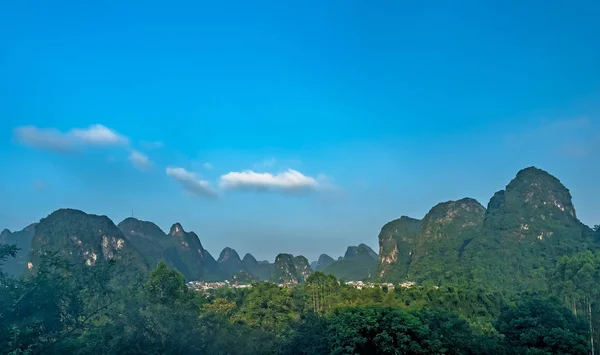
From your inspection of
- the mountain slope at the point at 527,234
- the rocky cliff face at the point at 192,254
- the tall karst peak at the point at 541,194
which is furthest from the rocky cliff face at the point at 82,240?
the tall karst peak at the point at 541,194

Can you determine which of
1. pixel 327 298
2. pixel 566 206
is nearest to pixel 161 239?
pixel 327 298

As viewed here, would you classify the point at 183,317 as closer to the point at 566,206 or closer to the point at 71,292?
the point at 71,292

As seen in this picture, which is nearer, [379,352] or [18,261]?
[379,352]

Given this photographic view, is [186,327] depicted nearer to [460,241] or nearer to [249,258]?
[460,241]

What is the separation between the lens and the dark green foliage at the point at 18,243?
5569 cm

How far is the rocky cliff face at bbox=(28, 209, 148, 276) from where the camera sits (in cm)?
4312

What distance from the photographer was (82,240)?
45094mm

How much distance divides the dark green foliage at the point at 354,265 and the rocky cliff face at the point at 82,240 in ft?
139

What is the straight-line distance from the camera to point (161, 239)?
72.9 metres

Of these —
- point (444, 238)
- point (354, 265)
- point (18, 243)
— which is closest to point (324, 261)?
point (354, 265)

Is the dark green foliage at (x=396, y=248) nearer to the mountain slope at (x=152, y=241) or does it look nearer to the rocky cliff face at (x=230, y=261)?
the mountain slope at (x=152, y=241)

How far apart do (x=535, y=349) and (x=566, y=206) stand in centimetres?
4130

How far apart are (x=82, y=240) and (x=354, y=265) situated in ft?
187

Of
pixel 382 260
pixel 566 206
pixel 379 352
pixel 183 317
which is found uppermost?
pixel 566 206
